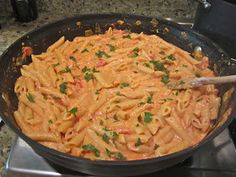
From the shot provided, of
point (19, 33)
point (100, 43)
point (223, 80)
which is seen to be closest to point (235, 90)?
point (223, 80)

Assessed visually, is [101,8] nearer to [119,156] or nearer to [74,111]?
[74,111]

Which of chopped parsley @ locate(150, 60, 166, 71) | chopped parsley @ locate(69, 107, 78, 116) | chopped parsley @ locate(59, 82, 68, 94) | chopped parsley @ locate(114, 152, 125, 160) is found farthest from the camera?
chopped parsley @ locate(150, 60, 166, 71)

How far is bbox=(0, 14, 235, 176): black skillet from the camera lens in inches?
36.5

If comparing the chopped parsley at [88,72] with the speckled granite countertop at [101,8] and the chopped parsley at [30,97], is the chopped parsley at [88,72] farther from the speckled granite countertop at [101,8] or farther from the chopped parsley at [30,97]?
the speckled granite countertop at [101,8]

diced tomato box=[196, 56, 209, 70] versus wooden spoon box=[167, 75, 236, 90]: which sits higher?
wooden spoon box=[167, 75, 236, 90]

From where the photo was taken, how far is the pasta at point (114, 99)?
114 centimetres

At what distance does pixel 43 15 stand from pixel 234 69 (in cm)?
118

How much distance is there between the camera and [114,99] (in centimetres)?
129

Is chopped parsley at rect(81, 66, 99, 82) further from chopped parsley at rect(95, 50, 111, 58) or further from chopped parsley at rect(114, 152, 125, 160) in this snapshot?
chopped parsley at rect(114, 152, 125, 160)

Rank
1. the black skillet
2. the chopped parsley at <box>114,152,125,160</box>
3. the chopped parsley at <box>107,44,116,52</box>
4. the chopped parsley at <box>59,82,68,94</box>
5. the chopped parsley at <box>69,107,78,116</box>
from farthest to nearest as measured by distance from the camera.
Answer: the chopped parsley at <box>107,44,116,52</box> → the chopped parsley at <box>59,82,68,94</box> → the chopped parsley at <box>69,107,78,116</box> → the chopped parsley at <box>114,152,125,160</box> → the black skillet

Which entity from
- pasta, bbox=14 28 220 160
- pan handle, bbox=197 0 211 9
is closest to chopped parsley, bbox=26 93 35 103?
pasta, bbox=14 28 220 160

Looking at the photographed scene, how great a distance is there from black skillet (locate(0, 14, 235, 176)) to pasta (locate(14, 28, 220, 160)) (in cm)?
4

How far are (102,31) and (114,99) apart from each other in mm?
457

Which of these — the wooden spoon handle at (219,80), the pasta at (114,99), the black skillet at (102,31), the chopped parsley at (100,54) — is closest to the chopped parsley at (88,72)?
the pasta at (114,99)
